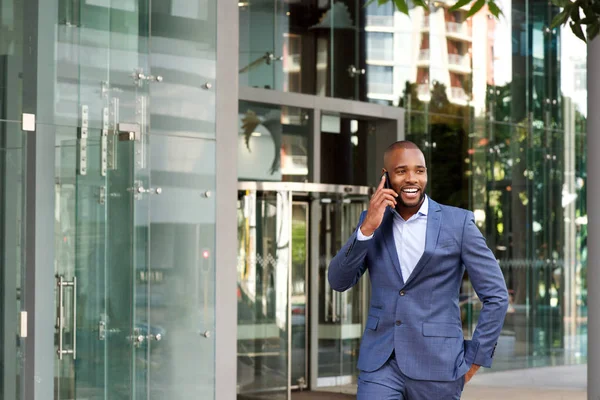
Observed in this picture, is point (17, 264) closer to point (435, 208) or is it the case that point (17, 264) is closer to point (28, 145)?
point (28, 145)

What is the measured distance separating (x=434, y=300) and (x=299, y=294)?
297 inches

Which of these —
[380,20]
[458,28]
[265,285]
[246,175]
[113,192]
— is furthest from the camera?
[458,28]

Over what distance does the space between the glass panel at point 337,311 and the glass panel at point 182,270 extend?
371 centimetres

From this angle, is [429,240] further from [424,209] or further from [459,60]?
[459,60]

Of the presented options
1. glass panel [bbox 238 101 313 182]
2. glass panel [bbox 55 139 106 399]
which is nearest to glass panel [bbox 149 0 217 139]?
glass panel [bbox 55 139 106 399]

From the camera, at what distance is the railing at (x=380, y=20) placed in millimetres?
13930

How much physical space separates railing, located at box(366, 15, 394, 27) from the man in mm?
9630

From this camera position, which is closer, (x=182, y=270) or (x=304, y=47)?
(x=182, y=270)

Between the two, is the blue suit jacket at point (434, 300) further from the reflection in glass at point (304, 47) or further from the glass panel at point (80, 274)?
the reflection in glass at point (304, 47)

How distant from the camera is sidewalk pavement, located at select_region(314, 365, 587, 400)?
41.3ft

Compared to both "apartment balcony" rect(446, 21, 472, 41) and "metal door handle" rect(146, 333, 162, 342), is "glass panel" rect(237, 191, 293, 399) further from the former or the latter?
"apartment balcony" rect(446, 21, 472, 41)

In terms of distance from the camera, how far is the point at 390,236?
4570 mm

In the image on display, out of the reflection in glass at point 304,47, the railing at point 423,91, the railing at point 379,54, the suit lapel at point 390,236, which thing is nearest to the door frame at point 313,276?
the reflection in glass at point 304,47

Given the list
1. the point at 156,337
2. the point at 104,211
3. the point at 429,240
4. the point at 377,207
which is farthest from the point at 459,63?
the point at 377,207
